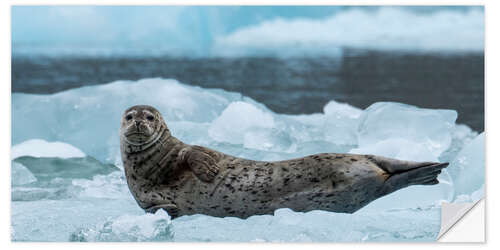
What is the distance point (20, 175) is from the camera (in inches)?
215

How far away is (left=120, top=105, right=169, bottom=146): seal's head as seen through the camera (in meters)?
4.62

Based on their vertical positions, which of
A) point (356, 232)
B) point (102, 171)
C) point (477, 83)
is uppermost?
point (477, 83)

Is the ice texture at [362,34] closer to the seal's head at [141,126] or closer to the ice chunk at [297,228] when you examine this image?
the seal's head at [141,126]

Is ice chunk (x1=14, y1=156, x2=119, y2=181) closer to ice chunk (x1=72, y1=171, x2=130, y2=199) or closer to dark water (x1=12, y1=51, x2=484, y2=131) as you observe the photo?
ice chunk (x1=72, y1=171, x2=130, y2=199)

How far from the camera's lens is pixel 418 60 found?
5.72 meters

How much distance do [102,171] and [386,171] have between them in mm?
2392

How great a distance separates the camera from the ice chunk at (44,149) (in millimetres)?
5605

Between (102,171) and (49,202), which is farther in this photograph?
(102,171)

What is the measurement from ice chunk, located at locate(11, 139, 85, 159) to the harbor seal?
3.78 ft

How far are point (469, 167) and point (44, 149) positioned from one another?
335cm

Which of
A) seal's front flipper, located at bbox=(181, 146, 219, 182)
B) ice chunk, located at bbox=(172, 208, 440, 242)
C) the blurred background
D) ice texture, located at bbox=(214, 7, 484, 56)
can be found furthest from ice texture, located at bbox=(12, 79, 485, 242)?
ice texture, located at bbox=(214, 7, 484, 56)
